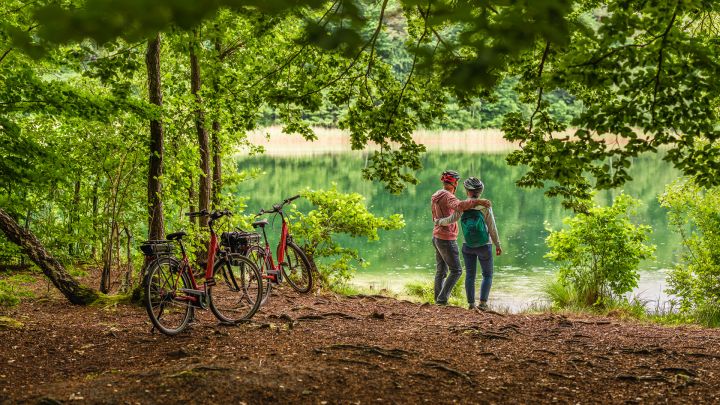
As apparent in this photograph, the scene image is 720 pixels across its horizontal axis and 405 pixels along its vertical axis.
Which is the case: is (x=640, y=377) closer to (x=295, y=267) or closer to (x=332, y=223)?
(x=295, y=267)

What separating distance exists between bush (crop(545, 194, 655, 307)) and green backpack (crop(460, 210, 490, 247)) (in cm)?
268

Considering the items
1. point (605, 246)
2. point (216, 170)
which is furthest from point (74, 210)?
point (605, 246)

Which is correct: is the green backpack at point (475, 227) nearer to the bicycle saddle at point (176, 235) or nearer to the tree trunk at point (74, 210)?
the bicycle saddle at point (176, 235)

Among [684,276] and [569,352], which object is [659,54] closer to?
[569,352]

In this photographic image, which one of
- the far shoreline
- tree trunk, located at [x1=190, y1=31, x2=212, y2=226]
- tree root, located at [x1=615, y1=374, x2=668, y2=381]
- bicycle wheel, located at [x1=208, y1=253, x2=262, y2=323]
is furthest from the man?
the far shoreline

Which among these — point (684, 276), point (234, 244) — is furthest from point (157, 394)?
point (684, 276)

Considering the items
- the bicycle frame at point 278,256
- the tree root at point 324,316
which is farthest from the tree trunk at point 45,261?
the tree root at point 324,316

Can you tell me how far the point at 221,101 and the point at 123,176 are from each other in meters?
1.54

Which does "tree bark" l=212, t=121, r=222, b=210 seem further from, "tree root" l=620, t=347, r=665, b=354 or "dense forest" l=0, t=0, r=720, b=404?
"tree root" l=620, t=347, r=665, b=354

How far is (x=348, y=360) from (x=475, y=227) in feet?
12.4

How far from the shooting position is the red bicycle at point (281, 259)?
8.43m

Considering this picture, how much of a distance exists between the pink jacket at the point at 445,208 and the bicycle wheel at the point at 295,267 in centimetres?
181

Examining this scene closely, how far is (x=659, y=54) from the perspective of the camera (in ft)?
14.3

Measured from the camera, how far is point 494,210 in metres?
28.4
